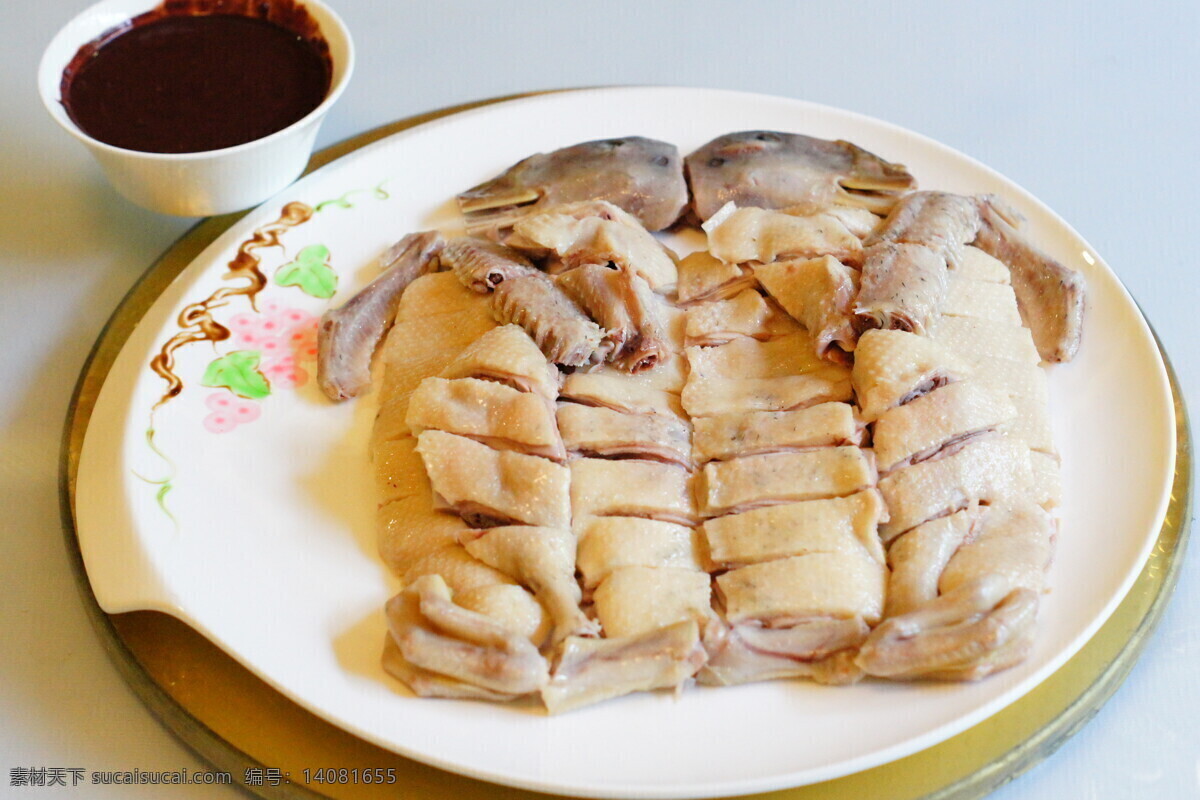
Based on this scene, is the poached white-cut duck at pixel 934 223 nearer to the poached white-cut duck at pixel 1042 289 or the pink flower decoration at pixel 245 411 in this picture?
the poached white-cut duck at pixel 1042 289

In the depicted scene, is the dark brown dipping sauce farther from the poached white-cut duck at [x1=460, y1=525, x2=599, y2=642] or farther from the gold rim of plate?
the poached white-cut duck at [x1=460, y1=525, x2=599, y2=642]

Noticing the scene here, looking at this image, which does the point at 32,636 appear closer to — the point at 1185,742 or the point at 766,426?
the point at 766,426

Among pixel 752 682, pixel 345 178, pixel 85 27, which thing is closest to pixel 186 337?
pixel 345 178

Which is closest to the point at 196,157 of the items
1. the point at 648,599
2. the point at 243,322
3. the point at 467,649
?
the point at 243,322

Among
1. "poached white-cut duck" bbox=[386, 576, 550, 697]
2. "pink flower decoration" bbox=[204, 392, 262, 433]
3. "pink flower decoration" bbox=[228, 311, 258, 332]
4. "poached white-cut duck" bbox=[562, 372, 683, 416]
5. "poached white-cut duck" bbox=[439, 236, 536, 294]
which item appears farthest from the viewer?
"pink flower decoration" bbox=[228, 311, 258, 332]

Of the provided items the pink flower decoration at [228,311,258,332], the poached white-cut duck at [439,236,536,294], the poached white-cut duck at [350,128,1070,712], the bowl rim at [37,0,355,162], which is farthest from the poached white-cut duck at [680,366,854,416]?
the bowl rim at [37,0,355,162]

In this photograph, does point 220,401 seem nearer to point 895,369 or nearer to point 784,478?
point 784,478

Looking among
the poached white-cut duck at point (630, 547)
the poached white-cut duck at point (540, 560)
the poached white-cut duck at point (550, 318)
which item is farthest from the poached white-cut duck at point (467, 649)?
the poached white-cut duck at point (550, 318)

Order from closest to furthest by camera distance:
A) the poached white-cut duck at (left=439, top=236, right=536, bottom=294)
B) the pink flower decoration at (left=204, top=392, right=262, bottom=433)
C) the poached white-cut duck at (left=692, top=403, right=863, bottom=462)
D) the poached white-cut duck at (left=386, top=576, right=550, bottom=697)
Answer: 1. the poached white-cut duck at (left=386, top=576, right=550, bottom=697)
2. the poached white-cut duck at (left=692, top=403, right=863, bottom=462)
3. the pink flower decoration at (left=204, top=392, right=262, bottom=433)
4. the poached white-cut duck at (left=439, top=236, right=536, bottom=294)
